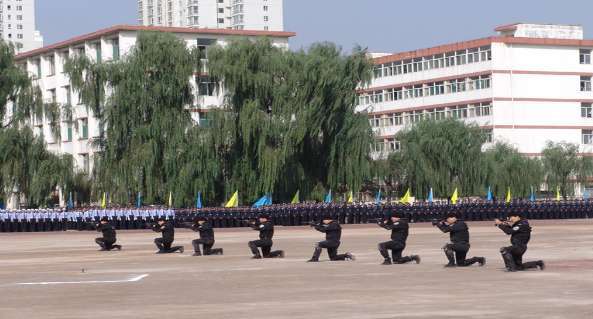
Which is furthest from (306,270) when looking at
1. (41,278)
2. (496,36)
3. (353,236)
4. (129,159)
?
(496,36)

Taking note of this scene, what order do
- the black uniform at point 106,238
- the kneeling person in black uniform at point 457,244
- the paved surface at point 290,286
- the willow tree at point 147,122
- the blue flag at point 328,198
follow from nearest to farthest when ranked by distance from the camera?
the paved surface at point 290,286, the kneeling person in black uniform at point 457,244, the black uniform at point 106,238, the blue flag at point 328,198, the willow tree at point 147,122

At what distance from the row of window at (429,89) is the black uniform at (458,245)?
71.6 meters

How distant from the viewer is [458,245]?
88.4 feet

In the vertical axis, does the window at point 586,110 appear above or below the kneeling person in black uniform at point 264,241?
above

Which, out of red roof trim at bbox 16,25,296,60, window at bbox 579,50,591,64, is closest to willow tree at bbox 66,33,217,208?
red roof trim at bbox 16,25,296,60

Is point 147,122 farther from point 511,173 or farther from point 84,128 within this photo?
point 84,128

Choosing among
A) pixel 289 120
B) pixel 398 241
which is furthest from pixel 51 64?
pixel 398 241

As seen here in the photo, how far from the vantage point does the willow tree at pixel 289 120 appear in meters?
65.5

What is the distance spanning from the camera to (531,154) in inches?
3942

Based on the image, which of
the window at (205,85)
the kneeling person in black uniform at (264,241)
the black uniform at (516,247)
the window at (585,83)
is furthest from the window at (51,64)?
the black uniform at (516,247)

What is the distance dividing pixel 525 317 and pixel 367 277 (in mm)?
8373

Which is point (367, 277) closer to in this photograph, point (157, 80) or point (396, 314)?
point (396, 314)

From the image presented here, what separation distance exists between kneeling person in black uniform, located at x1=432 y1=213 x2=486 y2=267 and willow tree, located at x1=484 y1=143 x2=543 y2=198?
2128 inches

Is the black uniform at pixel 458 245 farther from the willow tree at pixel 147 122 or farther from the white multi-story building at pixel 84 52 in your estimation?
the white multi-story building at pixel 84 52
